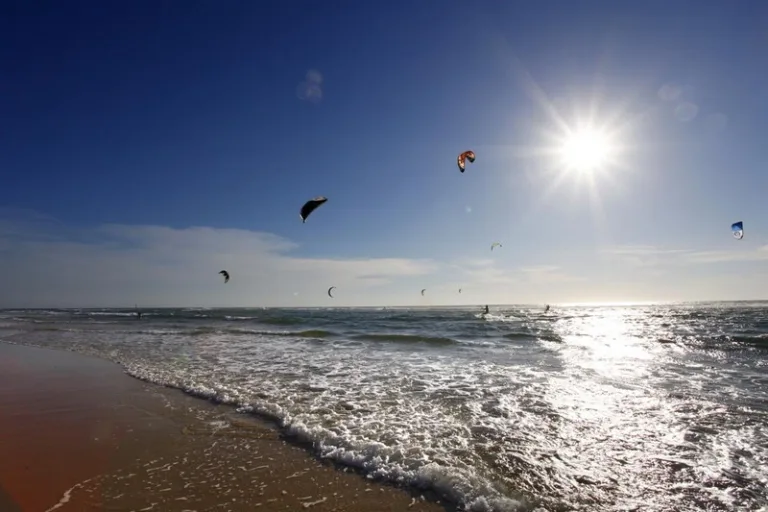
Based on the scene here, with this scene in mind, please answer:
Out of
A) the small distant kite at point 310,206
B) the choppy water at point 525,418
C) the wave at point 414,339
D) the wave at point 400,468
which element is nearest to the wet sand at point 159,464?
the wave at point 400,468

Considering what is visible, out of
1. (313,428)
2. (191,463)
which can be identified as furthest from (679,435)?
(191,463)

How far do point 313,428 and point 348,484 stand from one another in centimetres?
200

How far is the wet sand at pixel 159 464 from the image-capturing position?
159 inches

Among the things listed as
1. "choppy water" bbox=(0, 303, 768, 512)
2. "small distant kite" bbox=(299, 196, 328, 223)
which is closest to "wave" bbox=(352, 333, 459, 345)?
"choppy water" bbox=(0, 303, 768, 512)

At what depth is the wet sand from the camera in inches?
159

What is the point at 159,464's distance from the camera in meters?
4.87

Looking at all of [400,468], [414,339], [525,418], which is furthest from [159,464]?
[414,339]

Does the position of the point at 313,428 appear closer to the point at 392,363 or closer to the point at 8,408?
the point at 8,408

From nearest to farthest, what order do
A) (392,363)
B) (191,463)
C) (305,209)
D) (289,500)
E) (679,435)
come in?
(289,500), (191,463), (679,435), (305,209), (392,363)

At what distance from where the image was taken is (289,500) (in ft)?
13.4

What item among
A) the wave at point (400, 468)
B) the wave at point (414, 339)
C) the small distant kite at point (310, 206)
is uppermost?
the small distant kite at point (310, 206)

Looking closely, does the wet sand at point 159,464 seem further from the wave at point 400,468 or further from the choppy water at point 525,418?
the choppy water at point 525,418

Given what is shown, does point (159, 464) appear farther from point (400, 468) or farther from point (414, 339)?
point (414, 339)

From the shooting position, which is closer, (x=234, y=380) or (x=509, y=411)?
(x=509, y=411)
